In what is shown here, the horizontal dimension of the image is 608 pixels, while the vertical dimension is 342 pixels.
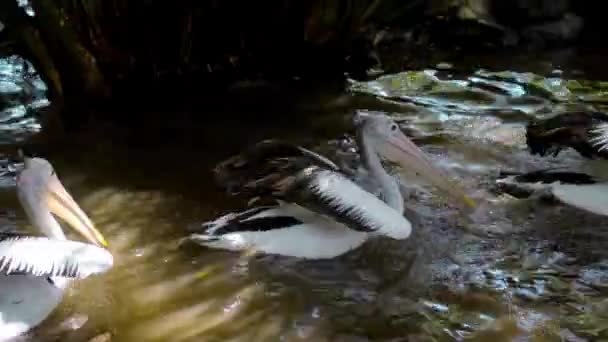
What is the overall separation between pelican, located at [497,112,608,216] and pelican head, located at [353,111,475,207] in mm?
323

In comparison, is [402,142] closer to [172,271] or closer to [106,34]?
[172,271]

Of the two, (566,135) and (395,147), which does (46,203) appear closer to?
(395,147)

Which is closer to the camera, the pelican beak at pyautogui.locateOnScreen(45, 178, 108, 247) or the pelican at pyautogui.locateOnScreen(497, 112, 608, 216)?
the pelican beak at pyautogui.locateOnScreen(45, 178, 108, 247)

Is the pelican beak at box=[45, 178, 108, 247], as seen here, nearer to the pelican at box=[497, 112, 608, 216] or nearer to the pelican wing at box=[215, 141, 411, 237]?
the pelican wing at box=[215, 141, 411, 237]

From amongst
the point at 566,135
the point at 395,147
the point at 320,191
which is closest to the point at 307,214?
the point at 320,191

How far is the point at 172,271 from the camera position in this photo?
3.10 meters

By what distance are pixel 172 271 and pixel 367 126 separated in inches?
45.1

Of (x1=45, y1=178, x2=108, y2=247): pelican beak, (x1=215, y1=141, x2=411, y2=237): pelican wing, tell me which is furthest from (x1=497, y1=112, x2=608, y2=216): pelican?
(x1=45, y1=178, x2=108, y2=247): pelican beak

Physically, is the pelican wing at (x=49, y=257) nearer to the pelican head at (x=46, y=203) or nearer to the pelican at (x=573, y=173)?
the pelican head at (x=46, y=203)

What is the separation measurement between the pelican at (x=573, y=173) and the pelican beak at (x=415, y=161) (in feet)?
1.00

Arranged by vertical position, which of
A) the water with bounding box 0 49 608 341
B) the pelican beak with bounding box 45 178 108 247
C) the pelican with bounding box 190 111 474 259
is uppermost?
the pelican beak with bounding box 45 178 108 247

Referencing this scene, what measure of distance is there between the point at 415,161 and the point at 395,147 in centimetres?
12

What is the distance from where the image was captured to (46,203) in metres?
3.07

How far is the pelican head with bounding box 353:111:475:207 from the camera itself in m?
3.62
